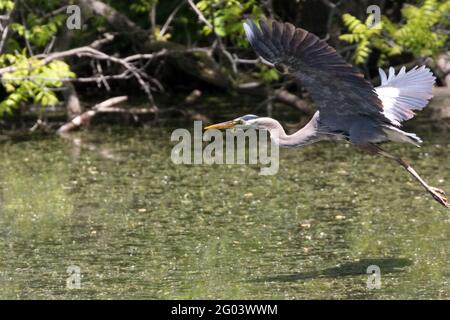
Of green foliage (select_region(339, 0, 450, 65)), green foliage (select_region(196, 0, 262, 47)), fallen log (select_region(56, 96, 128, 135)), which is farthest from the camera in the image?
fallen log (select_region(56, 96, 128, 135))

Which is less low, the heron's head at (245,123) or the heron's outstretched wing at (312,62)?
the heron's outstretched wing at (312,62)

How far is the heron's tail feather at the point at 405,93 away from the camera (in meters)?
7.09

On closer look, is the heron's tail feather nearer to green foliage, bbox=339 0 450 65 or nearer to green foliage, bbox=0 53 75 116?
green foliage, bbox=339 0 450 65

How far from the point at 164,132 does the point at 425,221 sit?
5.06m

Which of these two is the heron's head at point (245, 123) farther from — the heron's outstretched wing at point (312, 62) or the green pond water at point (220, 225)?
the green pond water at point (220, 225)

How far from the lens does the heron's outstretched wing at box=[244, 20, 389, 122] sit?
6004 millimetres

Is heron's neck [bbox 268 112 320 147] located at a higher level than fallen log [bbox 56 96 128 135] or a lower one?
higher

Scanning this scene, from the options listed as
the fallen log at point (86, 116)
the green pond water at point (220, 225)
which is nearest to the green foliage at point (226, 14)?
the fallen log at point (86, 116)

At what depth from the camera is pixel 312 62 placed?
6.14m

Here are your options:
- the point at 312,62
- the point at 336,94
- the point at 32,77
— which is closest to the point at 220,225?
the point at 336,94

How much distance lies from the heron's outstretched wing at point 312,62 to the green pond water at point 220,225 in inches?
42.2

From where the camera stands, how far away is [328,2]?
12.1m

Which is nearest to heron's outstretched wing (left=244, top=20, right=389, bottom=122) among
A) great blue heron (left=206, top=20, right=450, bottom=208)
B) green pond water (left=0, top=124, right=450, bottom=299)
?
great blue heron (left=206, top=20, right=450, bottom=208)

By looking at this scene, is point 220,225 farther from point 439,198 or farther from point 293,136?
point 439,198
